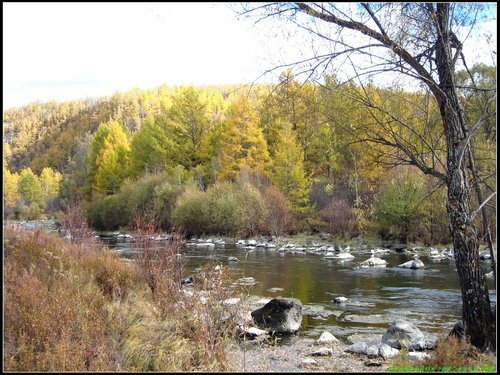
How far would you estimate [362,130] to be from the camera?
703cm

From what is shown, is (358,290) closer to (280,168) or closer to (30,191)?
(280,168)

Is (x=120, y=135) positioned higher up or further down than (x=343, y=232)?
higher up

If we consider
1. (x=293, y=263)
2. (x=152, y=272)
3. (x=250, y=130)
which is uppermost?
(x=250, y=130)

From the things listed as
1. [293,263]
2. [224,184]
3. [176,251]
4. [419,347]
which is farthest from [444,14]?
[224,184]

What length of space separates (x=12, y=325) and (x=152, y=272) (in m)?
3.63

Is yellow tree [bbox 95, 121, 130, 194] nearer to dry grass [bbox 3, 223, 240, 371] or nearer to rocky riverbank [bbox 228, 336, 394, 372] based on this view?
dry grass [bbox 3, 223, 240, 371]

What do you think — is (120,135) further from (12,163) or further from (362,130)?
(12,163)

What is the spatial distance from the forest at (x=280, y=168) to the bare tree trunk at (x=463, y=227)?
43 cm

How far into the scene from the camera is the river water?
1023 centimetres

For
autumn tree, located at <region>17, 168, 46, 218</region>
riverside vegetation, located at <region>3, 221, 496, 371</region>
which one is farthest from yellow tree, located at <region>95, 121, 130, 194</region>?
riverside vegetation, located at <region>3, 221, 496, 371</region>

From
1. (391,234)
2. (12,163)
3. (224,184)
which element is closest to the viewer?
(391,234)

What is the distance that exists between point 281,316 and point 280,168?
23.8 meters

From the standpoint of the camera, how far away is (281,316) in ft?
32.8

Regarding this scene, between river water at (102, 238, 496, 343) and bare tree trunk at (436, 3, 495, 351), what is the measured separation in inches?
117
